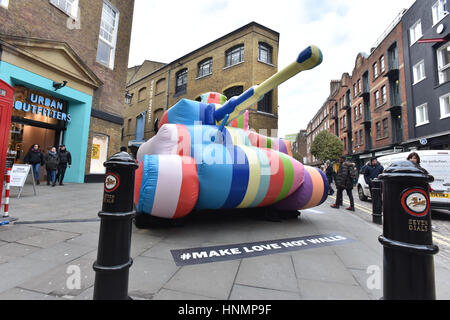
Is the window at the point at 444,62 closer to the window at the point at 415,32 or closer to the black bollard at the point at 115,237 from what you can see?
the window at the point at 415,32

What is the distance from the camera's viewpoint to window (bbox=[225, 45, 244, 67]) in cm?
1586

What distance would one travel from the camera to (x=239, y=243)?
120 inches

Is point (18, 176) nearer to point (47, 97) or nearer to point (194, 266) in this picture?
point (47, 97)

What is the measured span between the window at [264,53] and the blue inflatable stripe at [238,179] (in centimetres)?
1373

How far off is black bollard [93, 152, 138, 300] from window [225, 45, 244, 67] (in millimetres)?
15800

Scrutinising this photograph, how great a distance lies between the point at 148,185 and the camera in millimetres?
2951

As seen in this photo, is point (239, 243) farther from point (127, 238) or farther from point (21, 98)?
point (21, 98)

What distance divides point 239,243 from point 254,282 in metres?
1.08

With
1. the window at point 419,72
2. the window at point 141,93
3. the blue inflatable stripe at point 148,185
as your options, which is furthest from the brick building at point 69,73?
the window at point 419,72

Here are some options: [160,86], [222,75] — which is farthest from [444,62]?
[160,86]

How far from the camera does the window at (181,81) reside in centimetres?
1990

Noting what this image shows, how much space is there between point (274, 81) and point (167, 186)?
1.97 meters

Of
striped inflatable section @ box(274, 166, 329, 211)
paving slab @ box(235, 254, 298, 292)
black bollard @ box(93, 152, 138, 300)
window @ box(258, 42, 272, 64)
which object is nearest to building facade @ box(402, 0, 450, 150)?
window @ box(258, 42, 272, 64)

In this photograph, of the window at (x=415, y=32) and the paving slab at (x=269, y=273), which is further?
the window at (x=415, y=32)
